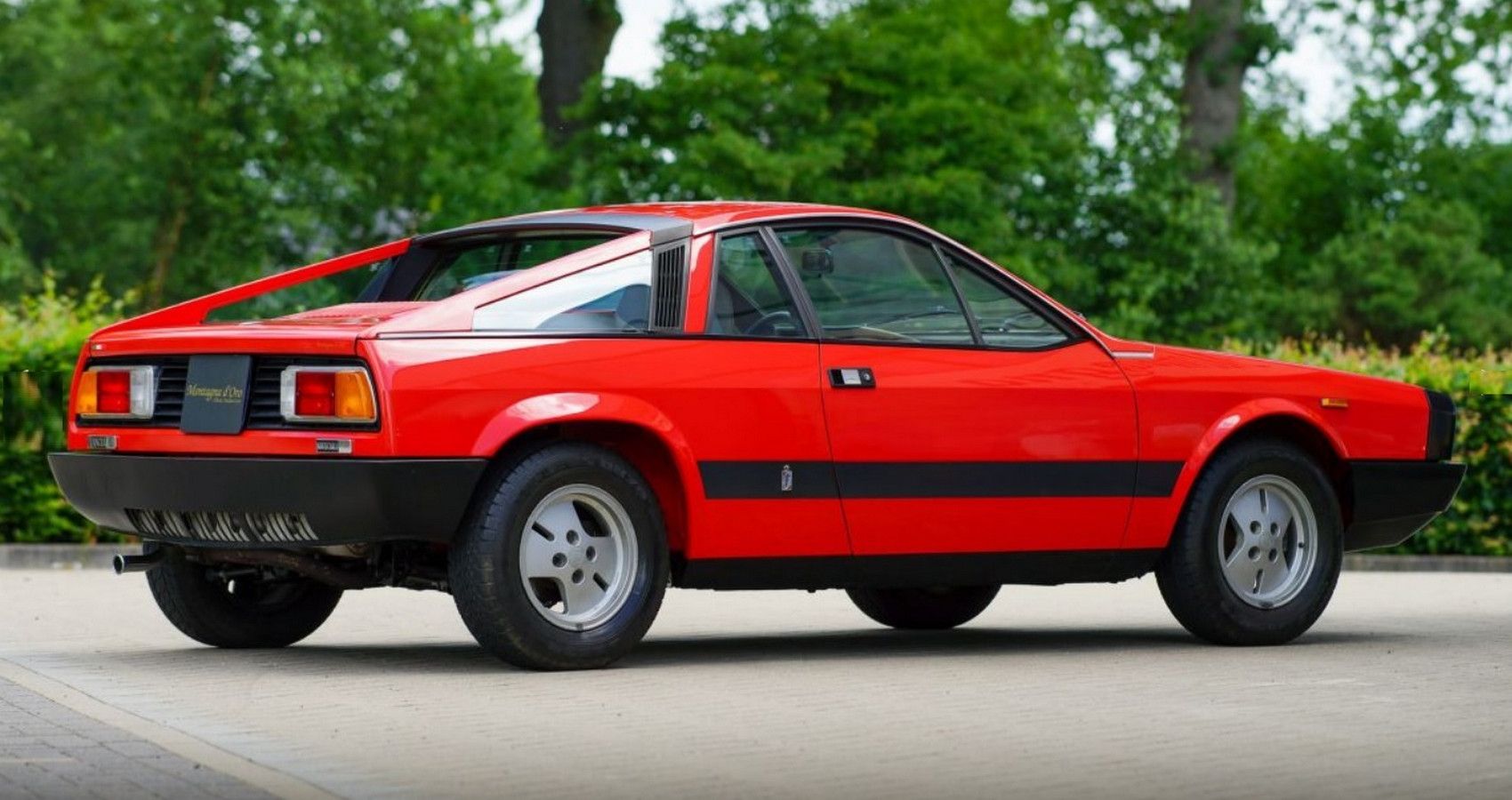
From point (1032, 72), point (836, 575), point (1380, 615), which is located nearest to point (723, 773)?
point (836, 575)

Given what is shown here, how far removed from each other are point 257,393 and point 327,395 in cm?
33

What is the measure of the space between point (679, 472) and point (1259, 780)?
9.78ft

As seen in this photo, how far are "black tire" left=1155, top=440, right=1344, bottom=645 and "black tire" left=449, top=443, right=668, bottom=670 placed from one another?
229cm

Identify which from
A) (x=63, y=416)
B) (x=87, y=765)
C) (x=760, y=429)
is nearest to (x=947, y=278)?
(x=760, y=429)

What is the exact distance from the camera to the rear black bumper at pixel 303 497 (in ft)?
28.0

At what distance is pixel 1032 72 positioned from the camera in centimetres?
4150

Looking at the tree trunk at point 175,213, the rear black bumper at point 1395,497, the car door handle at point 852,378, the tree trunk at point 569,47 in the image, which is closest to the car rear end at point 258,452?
the car door handle at point 852,378

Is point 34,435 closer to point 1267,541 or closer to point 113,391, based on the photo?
point 113,391

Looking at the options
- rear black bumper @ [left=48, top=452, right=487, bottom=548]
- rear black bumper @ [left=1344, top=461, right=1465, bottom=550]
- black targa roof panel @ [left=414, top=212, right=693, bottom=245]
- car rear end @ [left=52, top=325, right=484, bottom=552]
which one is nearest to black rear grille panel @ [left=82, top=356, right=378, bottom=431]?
car rear end @ [left=52, top=325, right=484, bottom=552]

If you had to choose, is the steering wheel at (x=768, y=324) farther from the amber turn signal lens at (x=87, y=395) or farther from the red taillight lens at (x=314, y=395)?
the amber turn signal lens at (x=87, y=395)

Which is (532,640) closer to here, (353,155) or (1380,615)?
(1380,615)

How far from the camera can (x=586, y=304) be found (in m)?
9.15

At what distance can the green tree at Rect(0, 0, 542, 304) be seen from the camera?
50719mm

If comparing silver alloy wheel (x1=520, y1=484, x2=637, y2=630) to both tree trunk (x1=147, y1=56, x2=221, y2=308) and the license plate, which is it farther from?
tree trunk (x1=147, y1=56, x2=221, y2=308)
